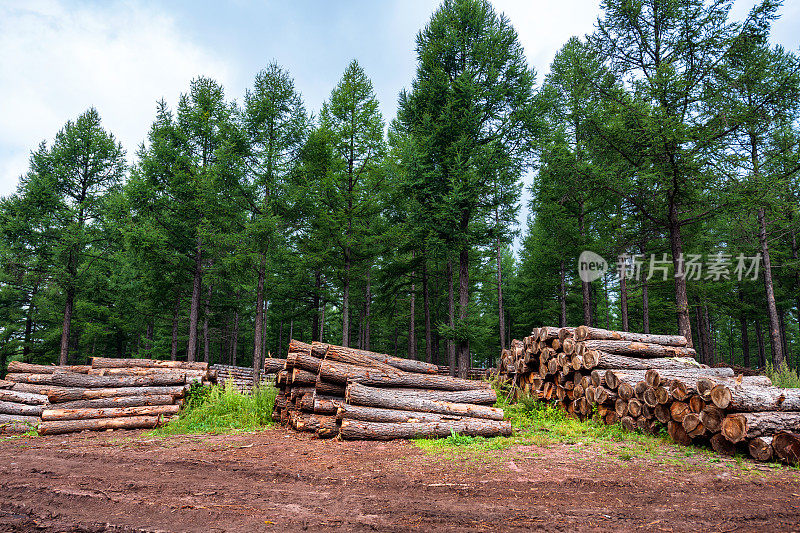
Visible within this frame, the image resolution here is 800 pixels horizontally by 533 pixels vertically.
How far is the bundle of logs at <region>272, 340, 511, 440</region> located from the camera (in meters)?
7.68

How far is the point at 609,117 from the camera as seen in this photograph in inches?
535

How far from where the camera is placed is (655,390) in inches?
294

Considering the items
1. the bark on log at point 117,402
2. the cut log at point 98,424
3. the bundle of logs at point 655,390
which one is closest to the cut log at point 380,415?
the bundle of logs at point 655,390

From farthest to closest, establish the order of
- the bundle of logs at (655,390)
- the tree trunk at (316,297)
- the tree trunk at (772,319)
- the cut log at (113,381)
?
the tree trunk at (316,297), the tree trunk at (772,319), the cut log at (113,381), the bundle of logs at (655,390)

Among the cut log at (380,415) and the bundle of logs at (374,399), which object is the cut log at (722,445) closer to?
the bundle of logs at (374,399)

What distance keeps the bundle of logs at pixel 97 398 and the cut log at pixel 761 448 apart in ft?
36.7

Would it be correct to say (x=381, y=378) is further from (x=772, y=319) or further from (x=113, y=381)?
(x=772, y=319)

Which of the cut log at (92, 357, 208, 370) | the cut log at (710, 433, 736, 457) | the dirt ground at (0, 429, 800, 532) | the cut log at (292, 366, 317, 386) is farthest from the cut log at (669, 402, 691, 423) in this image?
the cut log at (92, 357, 208, 370)

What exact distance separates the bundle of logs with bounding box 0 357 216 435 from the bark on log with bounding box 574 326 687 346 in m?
9.95

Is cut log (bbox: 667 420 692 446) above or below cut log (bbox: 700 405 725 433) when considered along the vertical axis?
below

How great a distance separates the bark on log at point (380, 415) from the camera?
7.73 meters

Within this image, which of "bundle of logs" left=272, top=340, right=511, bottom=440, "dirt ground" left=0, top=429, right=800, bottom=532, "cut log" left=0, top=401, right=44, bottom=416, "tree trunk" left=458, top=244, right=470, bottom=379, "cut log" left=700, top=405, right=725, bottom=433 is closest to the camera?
"dirt ground" left=0, top=429, right=800, bottom=532

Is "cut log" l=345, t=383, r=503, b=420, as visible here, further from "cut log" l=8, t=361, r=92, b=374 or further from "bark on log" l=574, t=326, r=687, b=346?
"cut log" l=8, t=361, r=92, b=374

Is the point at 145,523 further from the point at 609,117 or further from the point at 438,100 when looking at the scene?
the point at 438,100
